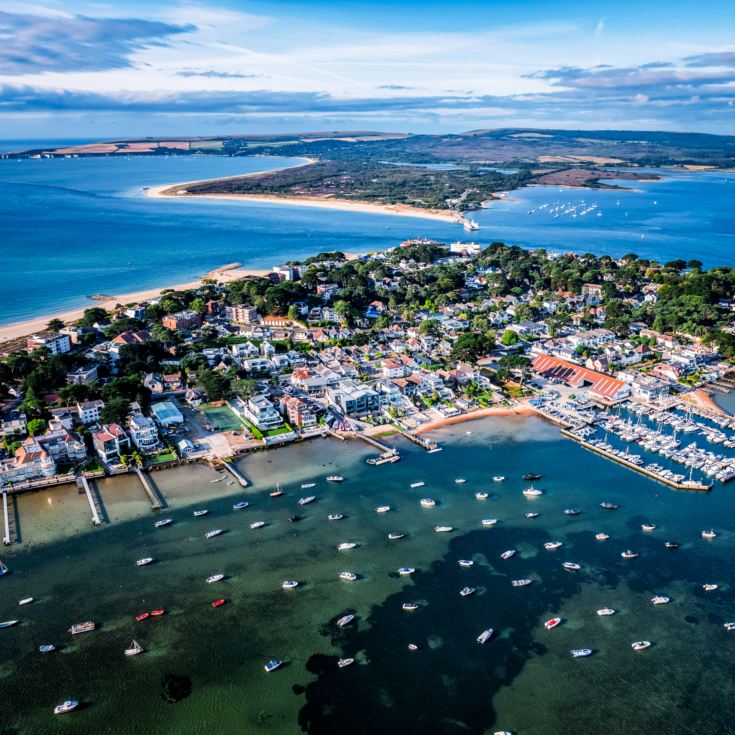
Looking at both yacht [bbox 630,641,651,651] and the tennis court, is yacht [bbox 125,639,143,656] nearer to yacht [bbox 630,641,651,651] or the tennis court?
the tennis court

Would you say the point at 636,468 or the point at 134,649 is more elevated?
the point at 134,649

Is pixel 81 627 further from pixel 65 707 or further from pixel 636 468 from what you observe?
pixel 636 468

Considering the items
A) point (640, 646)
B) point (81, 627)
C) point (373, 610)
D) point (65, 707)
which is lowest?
point (640, 646)

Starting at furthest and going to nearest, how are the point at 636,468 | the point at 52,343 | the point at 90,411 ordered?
the point at 52,343
the point at 90,411
the point at 636,468

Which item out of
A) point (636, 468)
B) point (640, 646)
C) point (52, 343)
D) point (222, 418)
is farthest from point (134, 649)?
point (52, 343)

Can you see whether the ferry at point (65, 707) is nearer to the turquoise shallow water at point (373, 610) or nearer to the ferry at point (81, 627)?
the turquoise shallow water at point (373, 610)

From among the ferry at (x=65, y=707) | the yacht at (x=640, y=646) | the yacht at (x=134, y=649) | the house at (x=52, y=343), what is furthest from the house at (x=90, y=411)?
the yacht at (x=640, y=646)
